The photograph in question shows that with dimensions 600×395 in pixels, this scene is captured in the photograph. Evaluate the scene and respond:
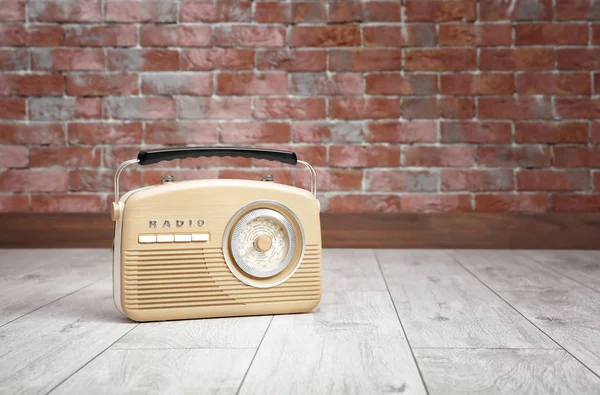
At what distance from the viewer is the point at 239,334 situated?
0.90m

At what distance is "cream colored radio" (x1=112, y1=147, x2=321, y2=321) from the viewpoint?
95cm

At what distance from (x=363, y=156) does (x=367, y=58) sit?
0.31m

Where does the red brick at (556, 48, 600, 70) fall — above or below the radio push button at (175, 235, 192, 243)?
above

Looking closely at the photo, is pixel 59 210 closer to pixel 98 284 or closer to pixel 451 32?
pixel 98 284

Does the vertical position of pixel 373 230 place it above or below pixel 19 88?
Answer: below

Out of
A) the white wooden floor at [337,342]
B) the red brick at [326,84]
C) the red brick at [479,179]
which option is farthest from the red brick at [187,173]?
the red brick at [479,179]

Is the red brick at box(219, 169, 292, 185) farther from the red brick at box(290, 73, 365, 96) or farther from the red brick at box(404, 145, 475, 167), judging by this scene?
the red brick at box(404, 145, 475, 167)

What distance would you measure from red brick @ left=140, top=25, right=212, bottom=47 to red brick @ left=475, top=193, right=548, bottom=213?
102 cm

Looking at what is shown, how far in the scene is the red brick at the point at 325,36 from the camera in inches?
79.5

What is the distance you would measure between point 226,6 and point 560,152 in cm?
117

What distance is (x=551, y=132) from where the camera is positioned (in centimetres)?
202

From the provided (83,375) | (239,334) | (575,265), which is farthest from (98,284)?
(575,265)

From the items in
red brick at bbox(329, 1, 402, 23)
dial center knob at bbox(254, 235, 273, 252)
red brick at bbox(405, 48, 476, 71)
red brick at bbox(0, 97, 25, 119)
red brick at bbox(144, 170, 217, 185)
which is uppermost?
red brick at bbox(329, 1, 402, 23)

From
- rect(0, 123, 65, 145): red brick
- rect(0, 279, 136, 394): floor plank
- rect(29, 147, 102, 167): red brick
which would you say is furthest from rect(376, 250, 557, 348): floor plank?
rect(0, 123, 65, 145): red brick
